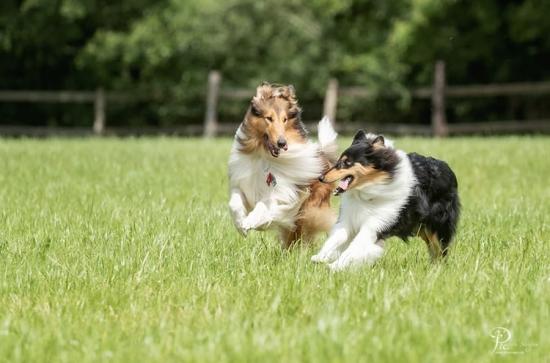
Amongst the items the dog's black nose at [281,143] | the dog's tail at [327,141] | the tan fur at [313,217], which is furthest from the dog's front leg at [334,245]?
the dog's tail at [327,141]

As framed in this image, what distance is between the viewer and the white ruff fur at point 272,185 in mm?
6457

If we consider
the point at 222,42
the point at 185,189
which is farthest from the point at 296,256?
the point at 222,42

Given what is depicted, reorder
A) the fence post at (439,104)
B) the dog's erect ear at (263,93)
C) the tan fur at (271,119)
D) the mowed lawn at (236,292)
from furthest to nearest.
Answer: the fence post at (439,104)
the dog's erect ear at (263,93)
the tan fur at (271,119)
the mowed lawn at (236,292)

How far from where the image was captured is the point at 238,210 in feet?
21.3

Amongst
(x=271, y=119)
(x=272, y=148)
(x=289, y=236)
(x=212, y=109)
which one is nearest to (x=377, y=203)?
(x=272, y=148)

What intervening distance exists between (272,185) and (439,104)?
18095mm

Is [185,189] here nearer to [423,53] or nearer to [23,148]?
[23,148]

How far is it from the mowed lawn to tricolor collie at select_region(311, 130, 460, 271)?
19 cm

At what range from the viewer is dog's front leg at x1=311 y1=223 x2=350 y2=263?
18.0ft

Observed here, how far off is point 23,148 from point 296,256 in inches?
443

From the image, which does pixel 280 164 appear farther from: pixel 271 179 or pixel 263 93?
pixel 263 93

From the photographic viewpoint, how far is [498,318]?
4.13 meters

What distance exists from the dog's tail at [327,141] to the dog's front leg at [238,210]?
0.76 metres

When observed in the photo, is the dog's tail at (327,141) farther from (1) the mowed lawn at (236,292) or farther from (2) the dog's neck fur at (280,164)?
(1) the mowed lawn at (236,292)
